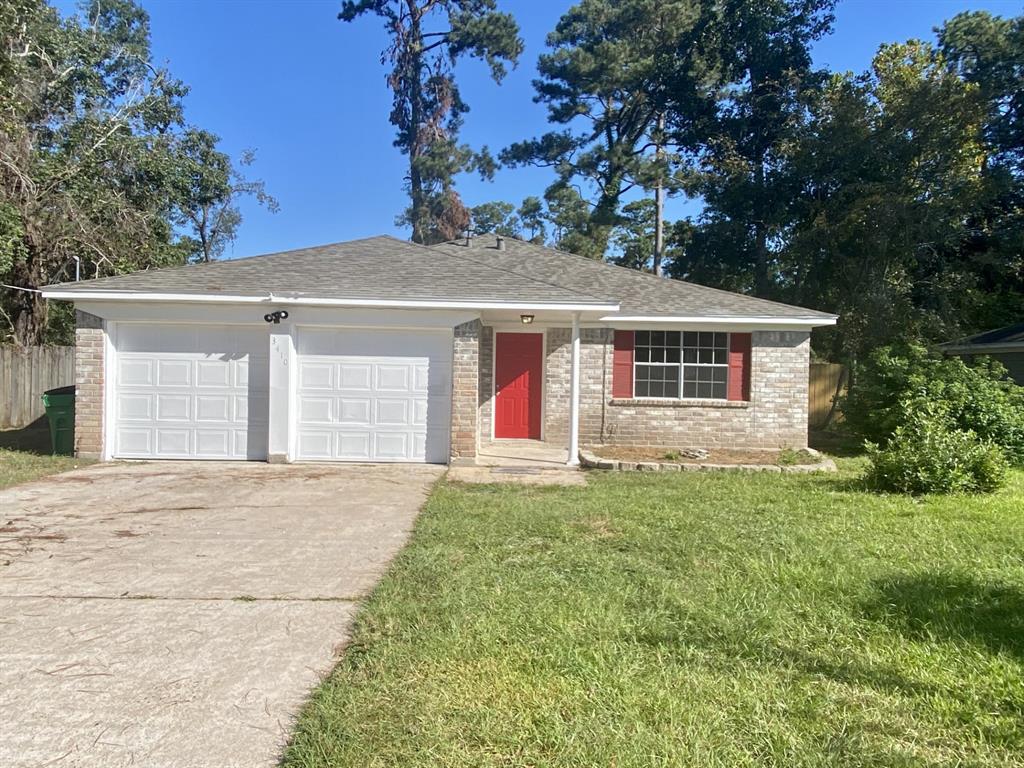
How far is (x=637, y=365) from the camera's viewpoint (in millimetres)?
12719

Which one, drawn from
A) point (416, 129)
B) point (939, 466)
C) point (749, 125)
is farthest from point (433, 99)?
point (939, 466)

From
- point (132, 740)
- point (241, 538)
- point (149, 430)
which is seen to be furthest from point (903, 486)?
point (149, 430)

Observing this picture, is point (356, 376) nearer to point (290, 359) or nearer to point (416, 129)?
point (290, 359)

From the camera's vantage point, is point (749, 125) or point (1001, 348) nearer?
point (1001, 348)

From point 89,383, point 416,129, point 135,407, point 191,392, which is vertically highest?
point 416,129

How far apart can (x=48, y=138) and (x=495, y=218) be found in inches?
1042

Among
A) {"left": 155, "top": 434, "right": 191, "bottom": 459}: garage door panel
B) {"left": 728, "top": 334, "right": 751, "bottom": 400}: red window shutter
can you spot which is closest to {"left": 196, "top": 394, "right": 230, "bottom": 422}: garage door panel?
{"left": 155, "top": 434, "right": 191, "bottom": 459}: garage door panel

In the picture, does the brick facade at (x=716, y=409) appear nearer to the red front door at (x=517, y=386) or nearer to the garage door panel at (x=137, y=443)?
the red front door at (x=517, y=386)

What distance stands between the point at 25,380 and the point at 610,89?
2452cm

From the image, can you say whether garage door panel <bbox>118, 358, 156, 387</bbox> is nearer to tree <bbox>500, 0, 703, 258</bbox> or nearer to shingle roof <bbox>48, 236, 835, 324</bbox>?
shingle roof <bbox>48, 236, 835, 324</bbox>

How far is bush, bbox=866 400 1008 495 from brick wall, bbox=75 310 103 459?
11027mm

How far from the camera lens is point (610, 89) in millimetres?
29188

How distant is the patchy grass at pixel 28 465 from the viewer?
8.66 meters

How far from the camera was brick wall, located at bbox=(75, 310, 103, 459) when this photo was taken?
10031 mm
